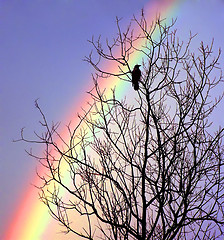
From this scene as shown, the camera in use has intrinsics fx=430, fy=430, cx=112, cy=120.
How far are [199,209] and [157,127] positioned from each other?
1.29 m

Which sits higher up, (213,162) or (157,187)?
(213,162)

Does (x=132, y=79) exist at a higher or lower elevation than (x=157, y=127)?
higher

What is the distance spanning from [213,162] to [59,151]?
2.25 m

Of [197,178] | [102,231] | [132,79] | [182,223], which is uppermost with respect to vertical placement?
[132,79]

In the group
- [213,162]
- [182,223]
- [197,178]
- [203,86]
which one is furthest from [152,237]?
[203,86]

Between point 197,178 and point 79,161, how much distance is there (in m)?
1.67

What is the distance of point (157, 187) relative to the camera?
594 cm

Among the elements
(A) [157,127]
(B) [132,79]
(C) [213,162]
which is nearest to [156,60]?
(B) [132,79]

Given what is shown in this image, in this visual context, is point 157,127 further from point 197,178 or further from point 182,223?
point 182,223

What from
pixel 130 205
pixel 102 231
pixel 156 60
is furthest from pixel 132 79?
pixel 102 231

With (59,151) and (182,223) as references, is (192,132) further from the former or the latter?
(59,151)

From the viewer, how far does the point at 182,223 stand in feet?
19.3

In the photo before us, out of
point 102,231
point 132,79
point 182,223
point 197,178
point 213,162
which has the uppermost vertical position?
point 132,79

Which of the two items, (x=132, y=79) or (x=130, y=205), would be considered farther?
(x=132, y=79)
